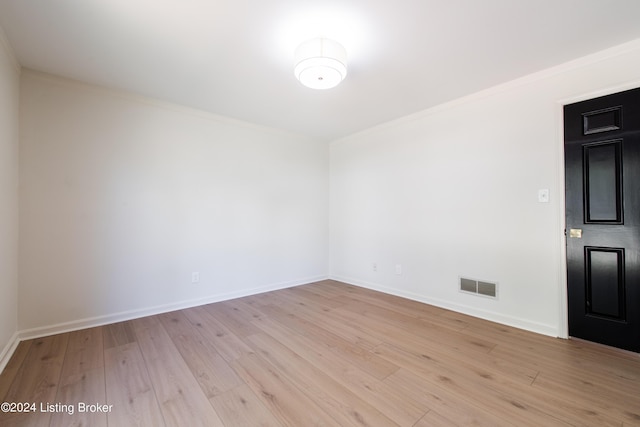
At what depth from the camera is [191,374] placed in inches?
71.2

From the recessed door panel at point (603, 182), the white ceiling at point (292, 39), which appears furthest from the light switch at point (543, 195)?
the white ceiling at point (292, 39)

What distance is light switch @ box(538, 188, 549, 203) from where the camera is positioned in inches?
94.4

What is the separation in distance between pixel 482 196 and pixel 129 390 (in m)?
3.36

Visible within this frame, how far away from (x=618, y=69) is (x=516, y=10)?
1172mm

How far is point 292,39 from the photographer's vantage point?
1984 millimetres

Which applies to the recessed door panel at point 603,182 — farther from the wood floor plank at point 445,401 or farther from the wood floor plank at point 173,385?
the wood floor plank at point 173,385

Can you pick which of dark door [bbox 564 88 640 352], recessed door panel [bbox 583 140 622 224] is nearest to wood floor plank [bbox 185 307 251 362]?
dark door [bbox 564 88 640 352]

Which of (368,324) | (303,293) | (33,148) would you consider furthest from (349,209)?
(33,148)

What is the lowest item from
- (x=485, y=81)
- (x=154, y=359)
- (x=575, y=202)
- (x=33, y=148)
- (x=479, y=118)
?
(x=154, y=359)

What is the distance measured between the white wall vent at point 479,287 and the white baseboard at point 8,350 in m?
3.95

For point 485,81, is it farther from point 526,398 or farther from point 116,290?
point 116,290

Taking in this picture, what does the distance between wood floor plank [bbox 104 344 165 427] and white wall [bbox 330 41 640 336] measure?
284 cm

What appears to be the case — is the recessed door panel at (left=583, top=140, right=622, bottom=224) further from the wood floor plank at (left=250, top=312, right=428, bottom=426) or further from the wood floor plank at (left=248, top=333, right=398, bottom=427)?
the wood floor plank at (left=248, top=333, right=398, bottom=427)

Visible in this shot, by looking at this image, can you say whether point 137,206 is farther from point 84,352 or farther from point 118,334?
point 84,352
